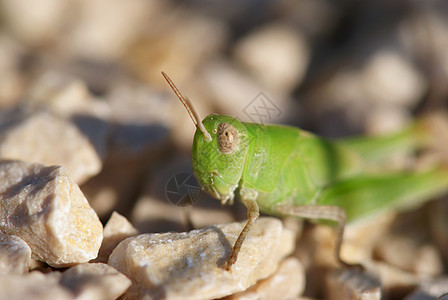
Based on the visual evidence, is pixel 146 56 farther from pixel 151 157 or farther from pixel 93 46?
pixel 151 157

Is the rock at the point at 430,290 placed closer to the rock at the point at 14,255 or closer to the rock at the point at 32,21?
the rock at the point at 14,255

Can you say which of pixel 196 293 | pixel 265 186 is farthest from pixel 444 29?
pixel 196 293

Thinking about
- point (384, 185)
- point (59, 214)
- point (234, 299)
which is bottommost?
point (234, 299)

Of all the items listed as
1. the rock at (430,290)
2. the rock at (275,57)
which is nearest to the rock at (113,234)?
the rock at (430,290)

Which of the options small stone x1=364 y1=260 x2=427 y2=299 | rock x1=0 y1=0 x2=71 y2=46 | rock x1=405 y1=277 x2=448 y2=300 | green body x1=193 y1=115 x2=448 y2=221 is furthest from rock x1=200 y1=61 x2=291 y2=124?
rock x1=0 y1=0 x2=71 y2=46

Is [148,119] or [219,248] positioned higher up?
[148,119]

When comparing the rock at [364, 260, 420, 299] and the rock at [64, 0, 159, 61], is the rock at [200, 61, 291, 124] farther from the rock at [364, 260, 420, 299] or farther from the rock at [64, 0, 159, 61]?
the rock at [364, 260, 420, 299]

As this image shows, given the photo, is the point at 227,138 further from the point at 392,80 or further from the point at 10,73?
the point at 10,73

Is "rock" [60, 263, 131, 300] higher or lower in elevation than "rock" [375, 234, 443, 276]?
higher
